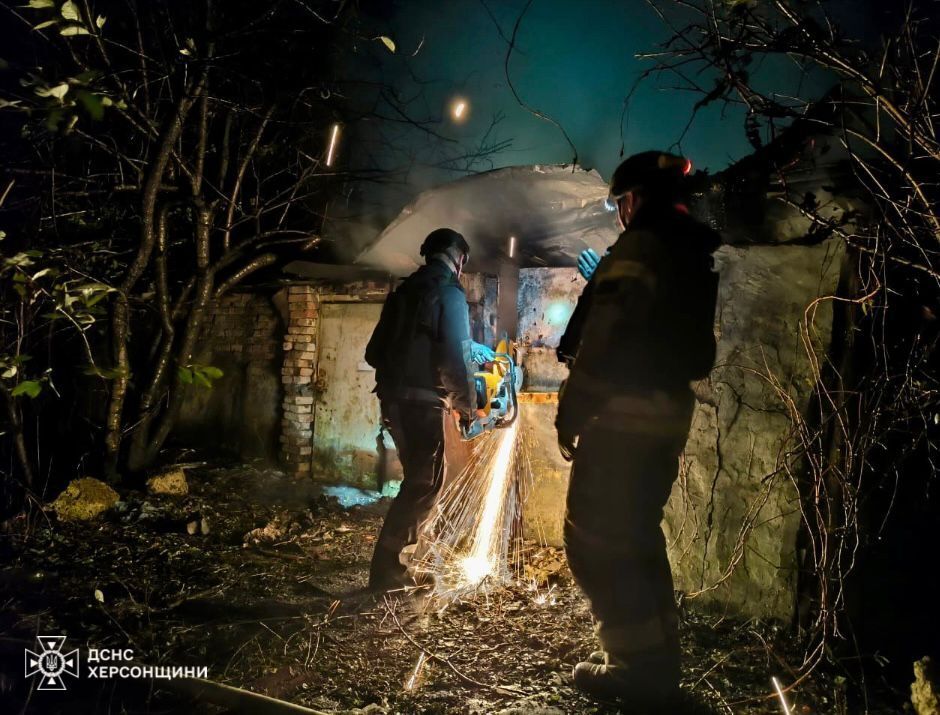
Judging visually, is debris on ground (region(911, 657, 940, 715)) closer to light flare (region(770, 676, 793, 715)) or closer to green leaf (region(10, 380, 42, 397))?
light flare (region(770, 676, 793, 715))

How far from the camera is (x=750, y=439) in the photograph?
328 centimetres

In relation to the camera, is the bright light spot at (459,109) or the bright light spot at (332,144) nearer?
the bright light spot at (459,109)

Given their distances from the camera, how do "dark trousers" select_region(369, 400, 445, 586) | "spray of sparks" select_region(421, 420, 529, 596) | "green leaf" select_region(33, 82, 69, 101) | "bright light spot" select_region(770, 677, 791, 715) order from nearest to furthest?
1. "green leaf" select_region(33, 82, 69, 101)
2. "bright light spot" select_region(770, 677, 791, 715)
3. "dark trousers" select_region(369, 400, 445, 586)
4. "spray of sparks" select_region(421, 420, 529, 596)

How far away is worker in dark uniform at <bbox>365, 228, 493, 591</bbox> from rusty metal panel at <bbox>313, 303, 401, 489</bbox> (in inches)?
117

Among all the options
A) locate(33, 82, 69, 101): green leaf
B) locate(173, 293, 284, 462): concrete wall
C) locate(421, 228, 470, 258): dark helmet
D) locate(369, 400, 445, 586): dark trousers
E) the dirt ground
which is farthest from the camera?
locate(173, 293, 284, 462): concrete wall

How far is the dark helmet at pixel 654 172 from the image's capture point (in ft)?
8.12

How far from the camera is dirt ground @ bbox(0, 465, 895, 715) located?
2537 mm

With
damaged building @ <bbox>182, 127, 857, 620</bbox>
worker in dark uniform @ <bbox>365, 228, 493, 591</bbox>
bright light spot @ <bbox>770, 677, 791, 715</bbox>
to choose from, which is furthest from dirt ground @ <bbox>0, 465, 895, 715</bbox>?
damaged building @ <bbox>182, 127, 857, 620</bbox>

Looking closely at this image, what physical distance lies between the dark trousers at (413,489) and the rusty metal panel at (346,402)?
9.74 ft

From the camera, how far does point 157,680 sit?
2.58 meters

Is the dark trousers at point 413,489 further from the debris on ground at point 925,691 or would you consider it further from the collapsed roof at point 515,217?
the debris on ground at point 925,691

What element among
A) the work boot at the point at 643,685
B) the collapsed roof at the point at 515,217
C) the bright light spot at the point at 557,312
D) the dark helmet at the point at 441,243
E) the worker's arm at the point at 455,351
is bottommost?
the work boot at the point at 643,685

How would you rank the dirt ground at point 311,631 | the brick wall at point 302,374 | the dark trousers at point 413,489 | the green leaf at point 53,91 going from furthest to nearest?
the brick wall at point 302,374 < the dark trousers at point 413,489 < the dirt ground at point 311,631 < the green leaf at point 53,91

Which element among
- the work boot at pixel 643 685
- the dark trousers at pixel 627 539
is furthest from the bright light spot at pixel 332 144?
the work boot at pixel 643 685
